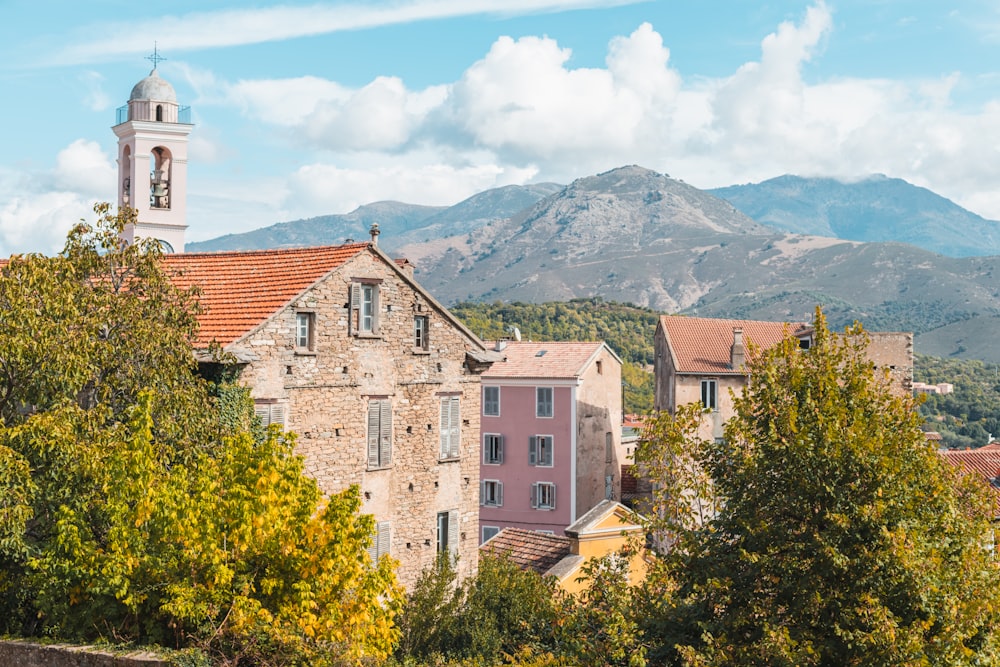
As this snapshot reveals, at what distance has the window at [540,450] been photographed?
57.3m

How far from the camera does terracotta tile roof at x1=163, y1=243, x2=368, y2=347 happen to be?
26953 mm

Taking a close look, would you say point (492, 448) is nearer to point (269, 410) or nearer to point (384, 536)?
point (384, 536)

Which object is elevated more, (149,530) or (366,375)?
(366,375)

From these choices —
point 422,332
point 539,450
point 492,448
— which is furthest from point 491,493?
point 422,332

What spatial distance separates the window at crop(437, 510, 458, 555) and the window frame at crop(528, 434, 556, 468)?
25.9m

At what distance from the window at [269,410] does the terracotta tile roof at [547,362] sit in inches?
1174

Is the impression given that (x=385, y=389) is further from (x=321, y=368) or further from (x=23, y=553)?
(x=23, y=553)

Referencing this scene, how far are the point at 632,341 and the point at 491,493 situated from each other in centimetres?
6561

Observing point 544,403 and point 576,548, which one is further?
point 544,403

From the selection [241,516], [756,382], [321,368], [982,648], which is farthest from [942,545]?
[321,368]

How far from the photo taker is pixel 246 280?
95.1ft

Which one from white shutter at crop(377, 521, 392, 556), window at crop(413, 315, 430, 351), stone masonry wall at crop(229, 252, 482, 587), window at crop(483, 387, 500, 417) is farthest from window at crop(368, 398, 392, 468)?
window at crop(483, 387, 500, 417)

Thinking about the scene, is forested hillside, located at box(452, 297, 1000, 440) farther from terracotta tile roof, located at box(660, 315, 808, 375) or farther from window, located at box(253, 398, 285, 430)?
window, located at box(253, 398, 285, 430)

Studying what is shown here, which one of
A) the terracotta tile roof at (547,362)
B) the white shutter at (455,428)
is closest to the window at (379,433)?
the white shutter at (455,428)
